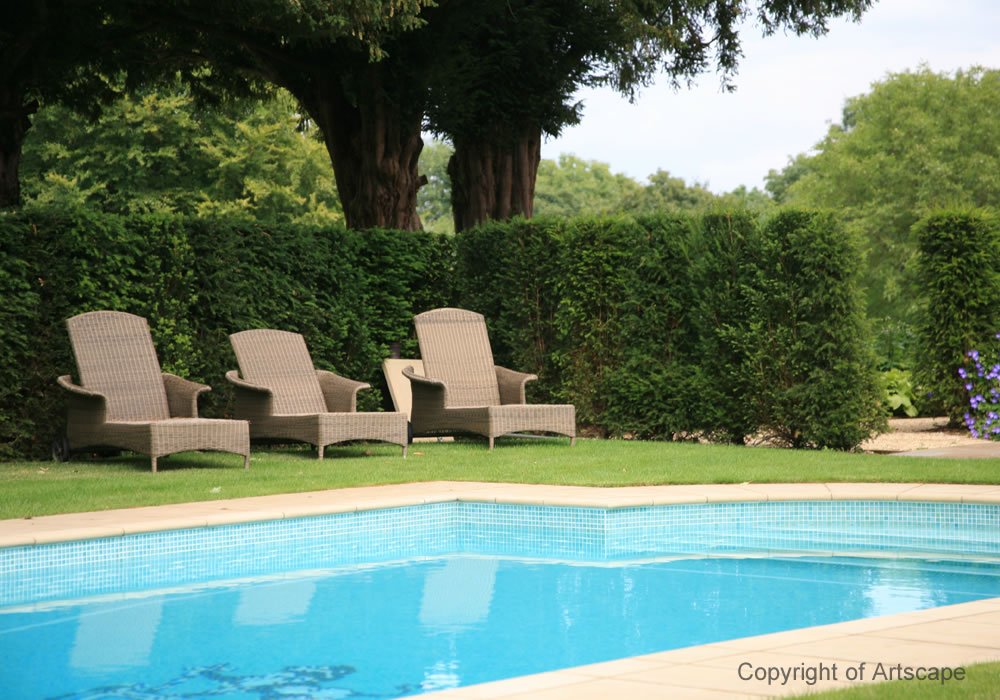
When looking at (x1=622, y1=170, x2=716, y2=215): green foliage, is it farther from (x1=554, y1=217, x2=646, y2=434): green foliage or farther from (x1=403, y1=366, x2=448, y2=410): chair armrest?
(x1=403, y1=366, x2=448, y2=410): chair armrest

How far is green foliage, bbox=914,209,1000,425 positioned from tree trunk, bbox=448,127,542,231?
6373mm

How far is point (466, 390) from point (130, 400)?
3355mm

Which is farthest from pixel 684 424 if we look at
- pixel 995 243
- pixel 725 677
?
pixel 725 677

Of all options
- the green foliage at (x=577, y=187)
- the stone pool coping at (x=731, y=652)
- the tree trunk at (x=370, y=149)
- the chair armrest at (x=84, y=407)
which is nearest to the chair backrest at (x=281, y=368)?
the chair armrest at (x=84, y=407)

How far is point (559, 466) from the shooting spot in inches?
351

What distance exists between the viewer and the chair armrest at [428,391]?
10578mm

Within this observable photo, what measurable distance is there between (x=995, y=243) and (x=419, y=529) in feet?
24.7

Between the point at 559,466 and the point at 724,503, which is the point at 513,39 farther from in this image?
the point at 724,503

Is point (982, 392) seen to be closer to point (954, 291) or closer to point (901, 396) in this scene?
point (954, 291)

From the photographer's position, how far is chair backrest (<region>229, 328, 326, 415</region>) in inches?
393

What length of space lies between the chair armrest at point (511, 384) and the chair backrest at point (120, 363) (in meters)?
3.43

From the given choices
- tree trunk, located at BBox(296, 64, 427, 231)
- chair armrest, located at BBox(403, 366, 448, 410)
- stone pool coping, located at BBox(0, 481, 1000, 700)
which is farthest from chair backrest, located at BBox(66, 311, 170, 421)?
tree trunk, located at BBox(296, 64, 427, 231)

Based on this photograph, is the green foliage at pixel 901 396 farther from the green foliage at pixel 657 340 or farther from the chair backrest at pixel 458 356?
the chair backrest at pixel 458 356

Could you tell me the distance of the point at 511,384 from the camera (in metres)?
11.2
